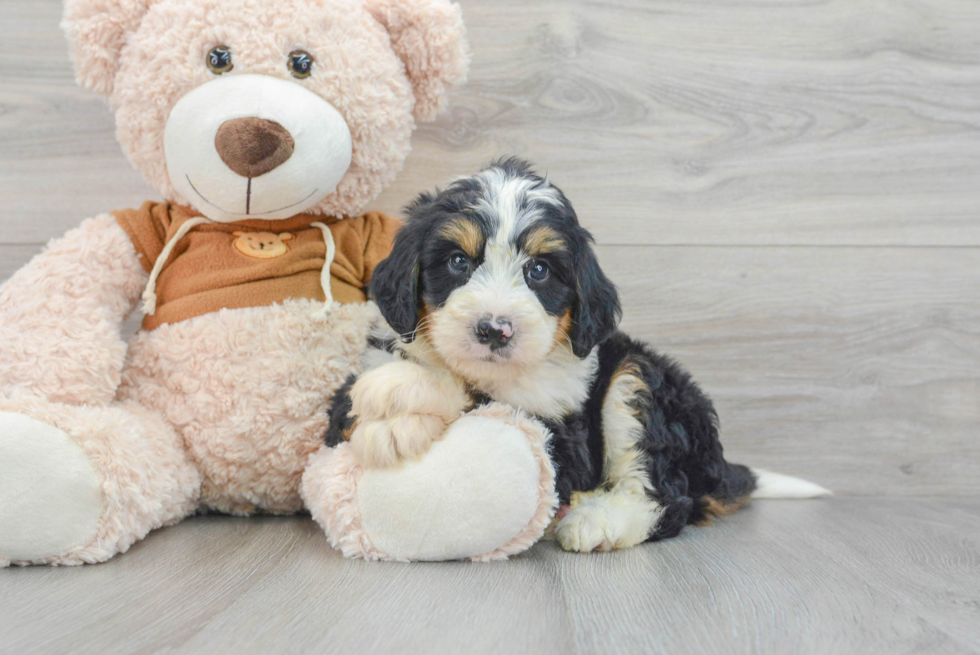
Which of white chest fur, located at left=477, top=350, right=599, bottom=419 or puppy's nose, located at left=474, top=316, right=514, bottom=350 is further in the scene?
white chest fur, located at left=477, top=350, right=599, bottom=419

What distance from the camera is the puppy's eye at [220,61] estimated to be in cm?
165

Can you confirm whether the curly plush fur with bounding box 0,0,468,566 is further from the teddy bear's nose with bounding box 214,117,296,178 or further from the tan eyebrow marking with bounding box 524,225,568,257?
the tan eyebrow marking with bounding box 524,225,568,257

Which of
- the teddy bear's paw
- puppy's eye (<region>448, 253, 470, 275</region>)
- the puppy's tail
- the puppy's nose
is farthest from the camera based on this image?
the puppy's tail

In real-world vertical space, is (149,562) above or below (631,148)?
below

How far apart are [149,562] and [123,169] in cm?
122

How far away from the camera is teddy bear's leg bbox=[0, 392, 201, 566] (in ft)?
4.54

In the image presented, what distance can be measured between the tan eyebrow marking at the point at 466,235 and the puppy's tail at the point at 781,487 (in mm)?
1166

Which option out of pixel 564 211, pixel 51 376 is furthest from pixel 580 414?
pixel 51 376

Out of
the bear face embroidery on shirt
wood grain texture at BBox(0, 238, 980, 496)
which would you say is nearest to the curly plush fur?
the bear face embroidery on shirt

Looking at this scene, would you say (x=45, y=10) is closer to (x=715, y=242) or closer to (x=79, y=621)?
(x=79, y=621)

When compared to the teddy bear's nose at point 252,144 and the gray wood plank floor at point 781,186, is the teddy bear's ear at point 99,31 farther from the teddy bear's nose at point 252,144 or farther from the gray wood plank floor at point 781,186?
the gray wood plank floor at point 781,186

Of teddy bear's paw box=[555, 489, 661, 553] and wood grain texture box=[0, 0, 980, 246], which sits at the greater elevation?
→ wood grain texture box=[0, 0, 980, 246]

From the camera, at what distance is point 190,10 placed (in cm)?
166

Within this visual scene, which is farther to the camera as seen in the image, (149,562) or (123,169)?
(123,169)
